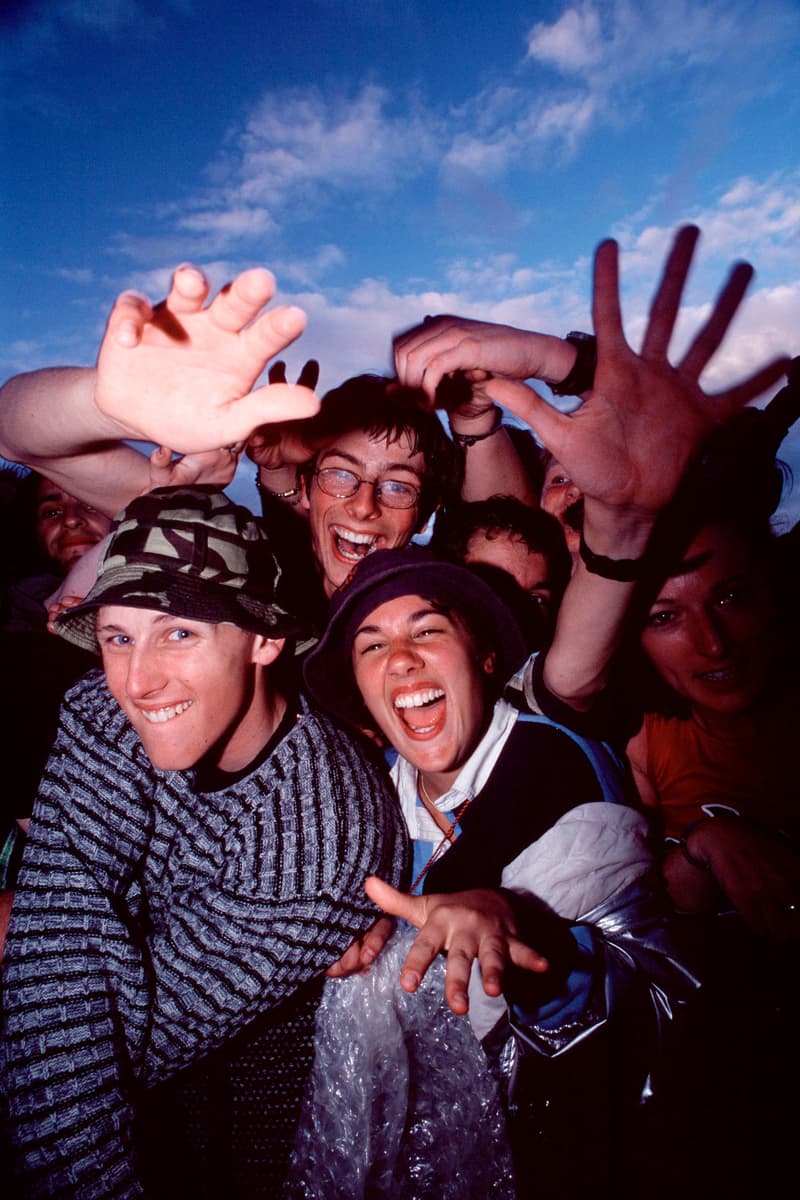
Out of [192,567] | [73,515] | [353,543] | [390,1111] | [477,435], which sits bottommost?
[390,1111]

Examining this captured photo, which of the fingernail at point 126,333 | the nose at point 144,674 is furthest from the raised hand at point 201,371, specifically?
the nose at point 144,674

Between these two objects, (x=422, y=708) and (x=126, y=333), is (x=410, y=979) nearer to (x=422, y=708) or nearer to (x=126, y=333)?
(x=422, y=708)

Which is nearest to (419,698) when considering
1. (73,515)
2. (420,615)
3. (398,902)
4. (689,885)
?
(420,615)

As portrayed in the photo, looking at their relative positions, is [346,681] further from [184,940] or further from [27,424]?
[27,424]

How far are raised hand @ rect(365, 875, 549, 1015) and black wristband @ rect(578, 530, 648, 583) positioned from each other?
3.17ft

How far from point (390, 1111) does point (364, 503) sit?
2280mm

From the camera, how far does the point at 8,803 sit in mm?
2322

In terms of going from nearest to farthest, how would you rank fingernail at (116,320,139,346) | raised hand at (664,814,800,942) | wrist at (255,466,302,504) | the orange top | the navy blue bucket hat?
1. fingernail at (116,320,139,346)
2. raised hand at (664,814,800,942)
3. the navy blue bucket hat
4. the orange top
5. wrist at (255,466,302,504)

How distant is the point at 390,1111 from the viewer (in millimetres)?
1845

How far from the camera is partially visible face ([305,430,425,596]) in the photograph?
2598mm

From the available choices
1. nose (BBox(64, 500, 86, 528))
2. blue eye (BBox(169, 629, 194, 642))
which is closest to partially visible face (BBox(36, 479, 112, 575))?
nose (BBox(64, 500, 86, 528))

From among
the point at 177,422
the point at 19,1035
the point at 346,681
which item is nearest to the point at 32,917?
the point at 19,1035

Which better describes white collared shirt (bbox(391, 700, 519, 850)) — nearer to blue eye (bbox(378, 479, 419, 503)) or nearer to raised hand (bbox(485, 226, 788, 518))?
raised hand (bbox(485, 226, 788, 518))

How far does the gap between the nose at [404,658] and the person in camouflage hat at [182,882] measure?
1.12 ft
